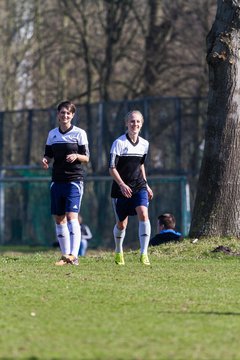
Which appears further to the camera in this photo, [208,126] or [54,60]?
[54,60]

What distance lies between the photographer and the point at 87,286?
39.7ft

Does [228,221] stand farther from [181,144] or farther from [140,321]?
[181,144]

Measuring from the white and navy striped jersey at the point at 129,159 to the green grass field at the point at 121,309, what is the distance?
1.12m

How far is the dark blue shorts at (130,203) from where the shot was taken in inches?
575

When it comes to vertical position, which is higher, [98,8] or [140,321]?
[98,8]

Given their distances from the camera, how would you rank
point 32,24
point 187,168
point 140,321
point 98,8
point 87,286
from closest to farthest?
1. point 140,321
2. point 87,286
3. point 187,168
4. point 98,8
5. point 32,24

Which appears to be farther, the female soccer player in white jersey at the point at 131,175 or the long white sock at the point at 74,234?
the long white sock at the point at 74,234

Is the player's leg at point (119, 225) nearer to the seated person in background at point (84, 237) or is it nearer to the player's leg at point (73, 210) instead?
the player's leg at point (73, 210)


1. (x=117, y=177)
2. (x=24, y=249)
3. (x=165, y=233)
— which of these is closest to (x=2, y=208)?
(x=24, y=249)

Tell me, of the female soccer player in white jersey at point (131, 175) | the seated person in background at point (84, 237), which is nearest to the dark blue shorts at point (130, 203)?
the female soccer player in white jersey at point (131, 175)

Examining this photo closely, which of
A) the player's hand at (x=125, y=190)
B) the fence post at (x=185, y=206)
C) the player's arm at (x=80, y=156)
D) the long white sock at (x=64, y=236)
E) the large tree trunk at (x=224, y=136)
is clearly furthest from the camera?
the fence post at (x=185, y=206)

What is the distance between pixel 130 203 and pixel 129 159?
0.62 m

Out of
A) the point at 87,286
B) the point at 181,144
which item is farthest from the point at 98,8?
the point at 87,286

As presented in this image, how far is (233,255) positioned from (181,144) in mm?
15019
